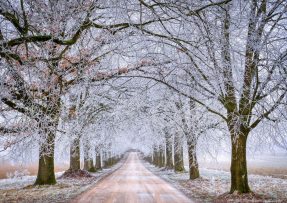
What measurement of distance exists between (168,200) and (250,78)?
554 cm

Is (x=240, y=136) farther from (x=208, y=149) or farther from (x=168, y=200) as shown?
(x=208, y=149)

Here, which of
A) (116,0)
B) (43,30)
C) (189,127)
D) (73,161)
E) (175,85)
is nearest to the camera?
(116,0)

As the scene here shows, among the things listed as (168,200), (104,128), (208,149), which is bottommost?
(168,200)

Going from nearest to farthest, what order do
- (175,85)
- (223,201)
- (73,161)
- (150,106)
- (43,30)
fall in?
(43,30) < (223,201) < (175,85) < (150,106) < (73,161)

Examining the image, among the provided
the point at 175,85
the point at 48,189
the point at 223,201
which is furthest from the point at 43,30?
the point at 48,189

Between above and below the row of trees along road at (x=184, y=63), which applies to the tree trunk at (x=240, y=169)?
below

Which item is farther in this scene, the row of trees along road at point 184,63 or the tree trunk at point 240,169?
the tree trunk at point 240,169

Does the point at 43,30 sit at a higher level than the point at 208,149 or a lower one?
higher

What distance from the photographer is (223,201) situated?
13.8 metres

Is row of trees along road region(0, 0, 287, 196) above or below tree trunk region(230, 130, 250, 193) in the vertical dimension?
above

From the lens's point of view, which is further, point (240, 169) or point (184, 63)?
point (240, 169)

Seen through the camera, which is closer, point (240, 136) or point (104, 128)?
point (240, 136)

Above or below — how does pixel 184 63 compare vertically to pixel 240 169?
above

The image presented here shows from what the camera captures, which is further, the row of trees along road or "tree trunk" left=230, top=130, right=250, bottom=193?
"tree trunk" left=230, top=130, right=250, bottom=193
